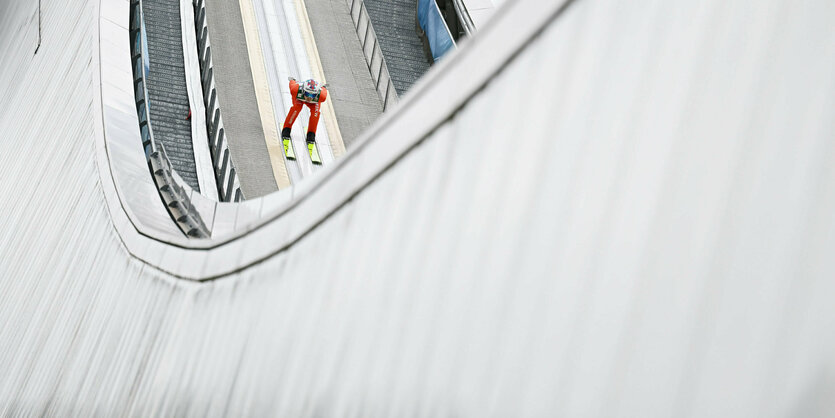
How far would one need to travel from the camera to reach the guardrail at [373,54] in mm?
14891

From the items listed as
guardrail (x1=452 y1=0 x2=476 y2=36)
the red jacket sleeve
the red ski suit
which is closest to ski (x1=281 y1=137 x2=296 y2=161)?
the red ski suit

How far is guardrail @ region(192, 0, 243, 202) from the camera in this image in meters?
12.0

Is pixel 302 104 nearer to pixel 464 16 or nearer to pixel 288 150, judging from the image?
pixel 288 150

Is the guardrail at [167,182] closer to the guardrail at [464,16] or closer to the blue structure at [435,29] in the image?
the blue structure at [435,29]

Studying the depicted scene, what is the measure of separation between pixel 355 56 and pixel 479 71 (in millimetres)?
13938

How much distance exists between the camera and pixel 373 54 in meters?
16.0

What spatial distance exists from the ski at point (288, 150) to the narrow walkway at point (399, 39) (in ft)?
9.06

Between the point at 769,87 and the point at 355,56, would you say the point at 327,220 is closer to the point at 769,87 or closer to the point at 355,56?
the point at 769,87

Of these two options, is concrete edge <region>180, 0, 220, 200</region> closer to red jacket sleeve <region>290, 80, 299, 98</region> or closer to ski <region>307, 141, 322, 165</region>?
ski <region>307, 141, 322, 165</region>

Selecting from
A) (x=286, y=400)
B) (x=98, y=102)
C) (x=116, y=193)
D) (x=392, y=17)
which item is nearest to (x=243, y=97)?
(x=392, y=17)

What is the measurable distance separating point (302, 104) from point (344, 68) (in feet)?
10.6

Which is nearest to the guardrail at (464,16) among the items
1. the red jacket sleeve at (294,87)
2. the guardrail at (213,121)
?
the red jacket sleeve at (294,87)

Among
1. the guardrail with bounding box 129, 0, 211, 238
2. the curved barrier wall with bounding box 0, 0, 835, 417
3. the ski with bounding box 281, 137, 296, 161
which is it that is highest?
the ski with bounding box 281, 137, 296, 161

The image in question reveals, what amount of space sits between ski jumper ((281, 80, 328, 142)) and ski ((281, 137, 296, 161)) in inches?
2.8
